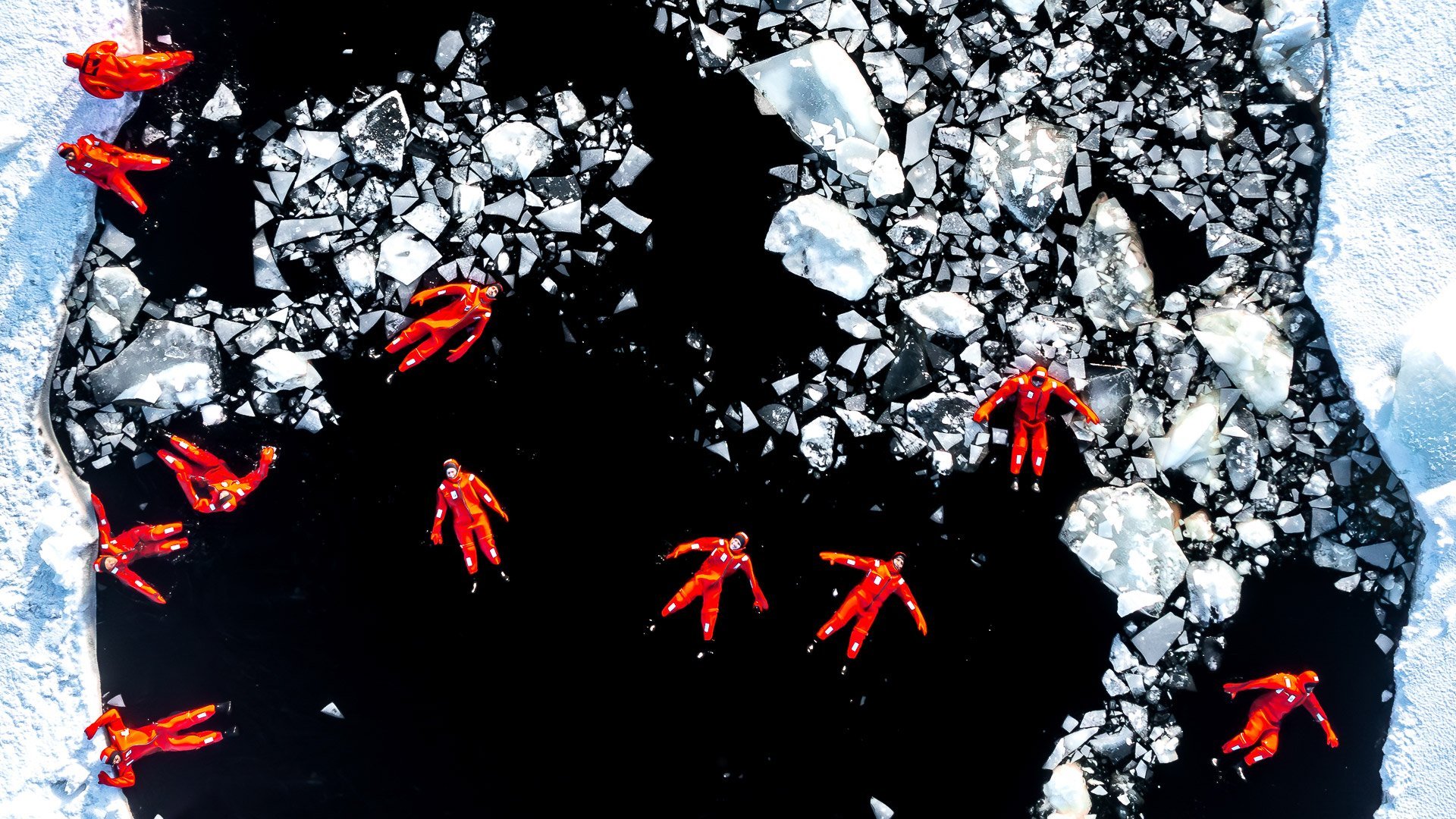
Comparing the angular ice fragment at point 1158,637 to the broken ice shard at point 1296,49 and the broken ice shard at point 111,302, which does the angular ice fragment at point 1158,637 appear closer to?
the broken ice shard at point 1296,49

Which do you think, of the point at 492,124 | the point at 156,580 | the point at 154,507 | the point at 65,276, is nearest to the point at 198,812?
the point at 156,580

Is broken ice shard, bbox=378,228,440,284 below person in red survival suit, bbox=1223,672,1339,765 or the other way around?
the other way around

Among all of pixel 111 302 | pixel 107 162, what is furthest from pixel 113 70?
pixel 111 302

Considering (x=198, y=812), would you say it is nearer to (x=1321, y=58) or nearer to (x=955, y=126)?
(x=955, y=126)

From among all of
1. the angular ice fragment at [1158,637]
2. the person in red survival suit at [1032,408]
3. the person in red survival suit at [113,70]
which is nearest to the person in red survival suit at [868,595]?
the person in red survival suit at [1032,408]

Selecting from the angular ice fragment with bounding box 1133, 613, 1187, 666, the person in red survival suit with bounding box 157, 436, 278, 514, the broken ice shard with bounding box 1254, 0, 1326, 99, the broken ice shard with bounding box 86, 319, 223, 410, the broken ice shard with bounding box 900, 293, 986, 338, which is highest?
the broken ice shard with bounding box 1254, 0, 1326, 99

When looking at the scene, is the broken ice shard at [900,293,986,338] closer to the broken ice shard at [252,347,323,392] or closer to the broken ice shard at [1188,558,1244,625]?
the broken ice shard at [1188,558,1244,625]

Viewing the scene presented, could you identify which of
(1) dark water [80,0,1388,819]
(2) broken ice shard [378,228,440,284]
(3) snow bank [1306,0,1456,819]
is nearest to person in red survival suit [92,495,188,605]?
(1) dark water [80,0,1388,819]
